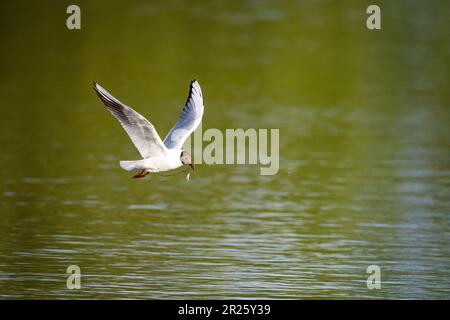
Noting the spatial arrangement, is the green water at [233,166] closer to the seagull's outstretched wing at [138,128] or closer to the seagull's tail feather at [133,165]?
the seagull's tail feather at [133,165]

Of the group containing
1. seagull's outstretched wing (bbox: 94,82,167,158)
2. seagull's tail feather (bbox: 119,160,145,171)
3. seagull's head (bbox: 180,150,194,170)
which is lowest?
seagull's tail feather (bbox: 119,160,145,171)

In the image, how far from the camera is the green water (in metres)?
14.9

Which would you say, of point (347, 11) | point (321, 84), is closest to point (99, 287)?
point (321, 84)

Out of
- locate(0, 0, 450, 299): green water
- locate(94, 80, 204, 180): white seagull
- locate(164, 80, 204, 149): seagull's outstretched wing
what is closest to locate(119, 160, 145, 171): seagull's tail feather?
locate(94, 80, 204, 180): white seagull

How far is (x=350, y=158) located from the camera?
818 inches

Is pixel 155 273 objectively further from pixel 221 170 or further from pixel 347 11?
pixel 347 11

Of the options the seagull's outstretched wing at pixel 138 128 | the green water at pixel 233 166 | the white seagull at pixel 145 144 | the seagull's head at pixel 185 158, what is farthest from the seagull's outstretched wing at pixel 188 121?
the green water at pixel 233 166

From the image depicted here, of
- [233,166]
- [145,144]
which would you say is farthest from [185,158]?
[233,166]

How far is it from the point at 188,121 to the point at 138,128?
1053 millimetres

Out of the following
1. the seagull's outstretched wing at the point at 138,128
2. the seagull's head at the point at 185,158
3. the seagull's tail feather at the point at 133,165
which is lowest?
the seagull's tail feather at the point at 133,165

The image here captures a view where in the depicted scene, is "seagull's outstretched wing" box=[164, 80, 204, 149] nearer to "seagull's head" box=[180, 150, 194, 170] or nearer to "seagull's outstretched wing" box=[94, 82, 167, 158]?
"seagull's outstretched wing" box=[94, 82, 167, 158]

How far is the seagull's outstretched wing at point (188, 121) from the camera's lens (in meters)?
14.3

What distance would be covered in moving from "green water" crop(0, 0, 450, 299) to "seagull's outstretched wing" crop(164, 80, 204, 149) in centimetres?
151

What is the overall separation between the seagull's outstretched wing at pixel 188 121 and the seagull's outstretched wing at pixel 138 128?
483mm
